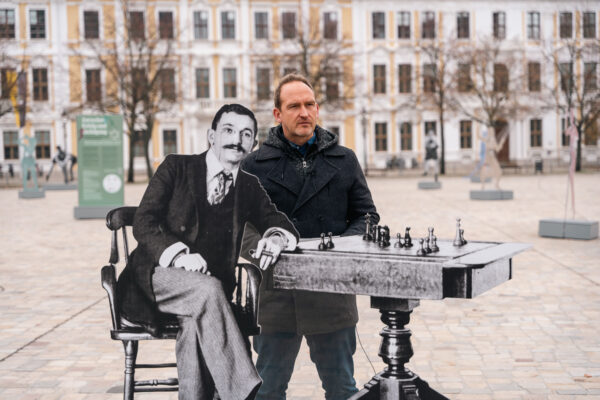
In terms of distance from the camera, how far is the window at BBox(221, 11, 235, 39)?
52.6 m

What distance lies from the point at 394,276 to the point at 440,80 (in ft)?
146

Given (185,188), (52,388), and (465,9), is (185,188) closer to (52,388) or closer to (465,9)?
(52,388)

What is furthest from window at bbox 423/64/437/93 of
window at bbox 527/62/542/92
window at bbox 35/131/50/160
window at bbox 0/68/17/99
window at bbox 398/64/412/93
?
window at bbox 35/131/50/160

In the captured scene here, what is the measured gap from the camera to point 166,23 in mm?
51906

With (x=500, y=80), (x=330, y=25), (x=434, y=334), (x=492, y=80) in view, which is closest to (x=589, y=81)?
(x=500, y=80)

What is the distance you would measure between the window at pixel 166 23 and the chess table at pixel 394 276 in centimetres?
4736

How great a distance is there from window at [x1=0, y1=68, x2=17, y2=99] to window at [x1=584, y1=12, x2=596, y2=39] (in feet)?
114

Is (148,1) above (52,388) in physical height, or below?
above

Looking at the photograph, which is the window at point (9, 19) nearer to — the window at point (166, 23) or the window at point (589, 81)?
the window at point (166, 23)

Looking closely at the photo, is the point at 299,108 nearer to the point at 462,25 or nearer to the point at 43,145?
the point at 43,145

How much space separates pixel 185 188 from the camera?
3.23 m

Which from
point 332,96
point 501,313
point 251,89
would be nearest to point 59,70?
point 251,89

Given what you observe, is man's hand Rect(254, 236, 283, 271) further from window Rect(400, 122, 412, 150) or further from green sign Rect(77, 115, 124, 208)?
window Rect(400, 122, 412, 150)

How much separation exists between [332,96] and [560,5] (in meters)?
20.8
